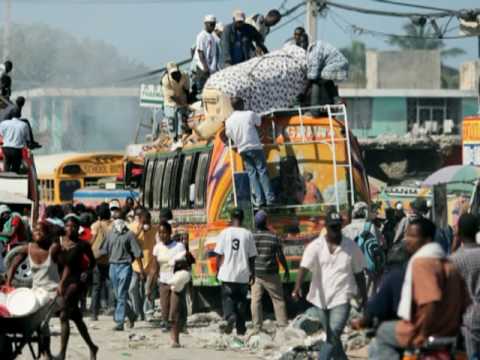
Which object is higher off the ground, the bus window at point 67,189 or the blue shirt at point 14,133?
the blue shirt at point 14,133

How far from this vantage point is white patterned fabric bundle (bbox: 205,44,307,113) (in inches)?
830

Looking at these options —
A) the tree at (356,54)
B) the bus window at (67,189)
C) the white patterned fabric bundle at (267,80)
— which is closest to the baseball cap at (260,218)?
the white patterned fabric bundle at (267,80)

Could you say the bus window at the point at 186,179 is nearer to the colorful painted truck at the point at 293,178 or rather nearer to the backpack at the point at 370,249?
the colorful painted truck at the point at 293,178

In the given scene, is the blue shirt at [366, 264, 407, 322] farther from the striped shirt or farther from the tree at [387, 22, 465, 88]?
the tree at [387, 22, 465, 88]

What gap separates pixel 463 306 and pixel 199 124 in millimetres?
12011

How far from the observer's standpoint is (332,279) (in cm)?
1390

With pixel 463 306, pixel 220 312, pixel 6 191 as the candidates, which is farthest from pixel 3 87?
pixel 463 306

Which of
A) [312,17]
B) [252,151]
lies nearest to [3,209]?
[252,151]

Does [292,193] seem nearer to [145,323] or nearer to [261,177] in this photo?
[261,177]

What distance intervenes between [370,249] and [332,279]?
18.6 ft

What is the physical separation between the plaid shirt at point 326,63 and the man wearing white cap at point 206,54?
10.1 feet

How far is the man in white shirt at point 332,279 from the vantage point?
546 inches

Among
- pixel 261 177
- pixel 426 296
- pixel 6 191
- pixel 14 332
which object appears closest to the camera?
pixel 426 296

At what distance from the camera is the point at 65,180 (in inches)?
1613
